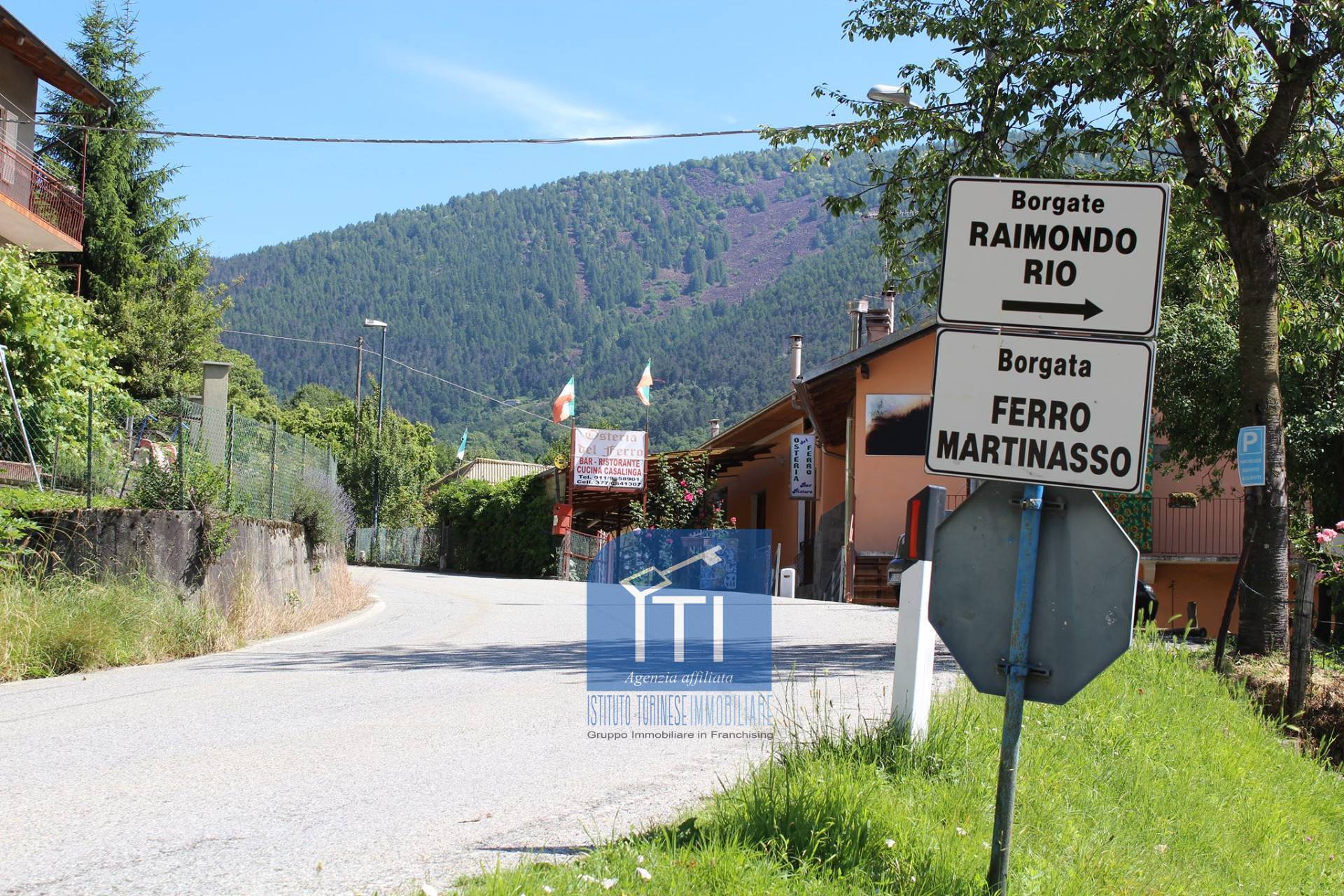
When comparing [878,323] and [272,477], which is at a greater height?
[878,323]

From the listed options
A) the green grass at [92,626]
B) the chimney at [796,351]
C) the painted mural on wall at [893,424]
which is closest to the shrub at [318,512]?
the green grass at [92,626]

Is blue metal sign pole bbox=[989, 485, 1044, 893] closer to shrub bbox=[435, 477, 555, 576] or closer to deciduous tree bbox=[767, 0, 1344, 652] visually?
deciduous tree bbox=[767, 0, 1344, 652]

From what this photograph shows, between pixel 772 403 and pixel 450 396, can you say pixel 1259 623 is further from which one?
pixel 450 396

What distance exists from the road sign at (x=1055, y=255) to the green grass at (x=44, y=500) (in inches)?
445

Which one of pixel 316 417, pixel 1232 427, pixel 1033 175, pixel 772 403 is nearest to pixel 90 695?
pixel 1033 175

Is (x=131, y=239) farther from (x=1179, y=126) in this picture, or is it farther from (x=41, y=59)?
(x=1179, y=126)

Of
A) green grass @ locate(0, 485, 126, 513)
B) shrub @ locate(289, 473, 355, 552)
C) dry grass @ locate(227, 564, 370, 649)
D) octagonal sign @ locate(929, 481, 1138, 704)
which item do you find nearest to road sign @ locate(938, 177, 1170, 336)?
octagonal sign @ locate(929, 481, 1138, 704)

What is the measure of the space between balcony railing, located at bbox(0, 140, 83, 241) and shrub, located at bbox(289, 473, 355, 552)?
9408 mm

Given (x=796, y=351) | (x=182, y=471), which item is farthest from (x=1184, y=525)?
(x=182, y=471)

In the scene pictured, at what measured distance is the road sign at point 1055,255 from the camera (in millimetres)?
4367

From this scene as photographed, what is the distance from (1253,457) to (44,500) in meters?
12.6

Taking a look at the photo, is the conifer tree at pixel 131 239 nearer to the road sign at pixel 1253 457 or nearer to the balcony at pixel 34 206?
the balcony at pixel 34 206

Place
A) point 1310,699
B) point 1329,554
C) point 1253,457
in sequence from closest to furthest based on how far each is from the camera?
point 1310,699, point 1253,457, point 1329,554

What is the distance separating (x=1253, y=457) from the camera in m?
11.2
